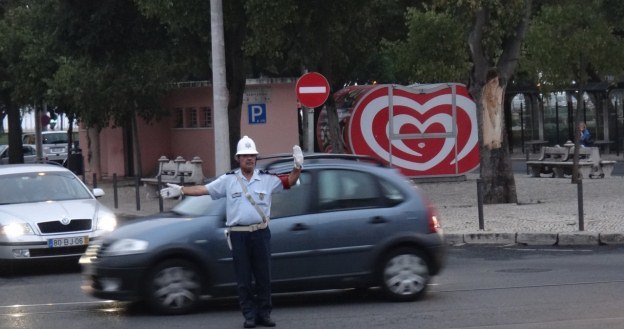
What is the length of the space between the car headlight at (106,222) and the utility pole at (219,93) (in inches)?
245

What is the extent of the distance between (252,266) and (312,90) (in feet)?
35.8

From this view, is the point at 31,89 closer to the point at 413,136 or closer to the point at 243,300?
the point at 413,136

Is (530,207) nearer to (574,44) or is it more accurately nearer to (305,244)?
(574,44)

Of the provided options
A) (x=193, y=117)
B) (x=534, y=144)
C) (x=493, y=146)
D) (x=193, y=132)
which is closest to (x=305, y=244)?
(x=493, y=146)

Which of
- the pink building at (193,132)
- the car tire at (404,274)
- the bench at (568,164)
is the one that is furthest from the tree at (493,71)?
the pink building at (193,132)

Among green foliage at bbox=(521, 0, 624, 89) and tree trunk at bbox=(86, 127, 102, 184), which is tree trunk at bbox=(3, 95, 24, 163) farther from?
green foliage at bbox=(521, 0, 624, 89)

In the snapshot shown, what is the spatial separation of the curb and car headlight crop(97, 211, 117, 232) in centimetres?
499

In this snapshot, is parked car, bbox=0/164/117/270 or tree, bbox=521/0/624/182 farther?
tree, bbox=521/0/624/182

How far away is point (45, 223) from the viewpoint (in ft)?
49.0

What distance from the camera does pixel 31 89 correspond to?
1645 inches

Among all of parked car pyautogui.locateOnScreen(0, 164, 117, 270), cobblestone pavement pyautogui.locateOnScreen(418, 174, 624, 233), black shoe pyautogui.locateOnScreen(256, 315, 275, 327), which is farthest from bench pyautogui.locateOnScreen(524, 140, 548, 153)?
black shoe pyautogui.locateOnScreen(256, 315, 275, 327)

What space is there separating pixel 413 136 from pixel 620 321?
1981 cm

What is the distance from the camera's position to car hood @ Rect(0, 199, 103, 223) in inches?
593

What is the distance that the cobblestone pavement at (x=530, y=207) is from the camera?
18391 millimetres
